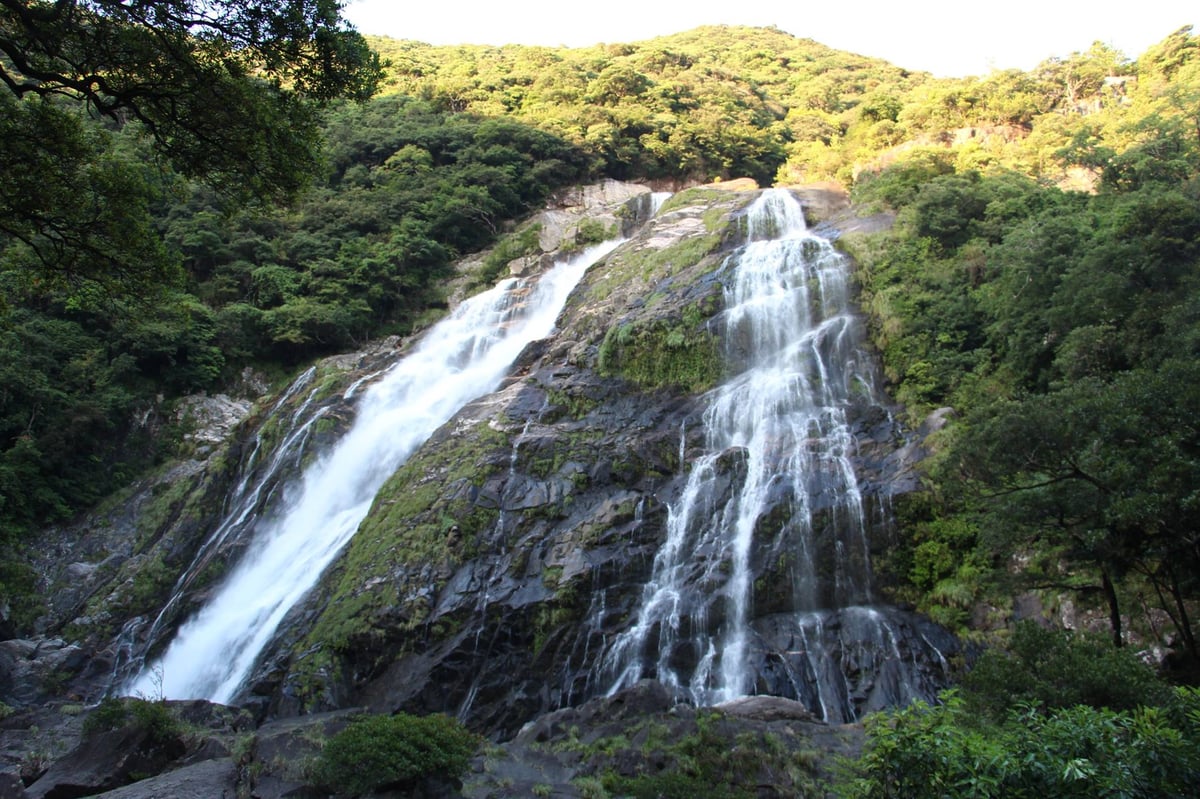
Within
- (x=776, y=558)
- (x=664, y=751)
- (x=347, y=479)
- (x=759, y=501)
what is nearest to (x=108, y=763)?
(x=664, y=751)

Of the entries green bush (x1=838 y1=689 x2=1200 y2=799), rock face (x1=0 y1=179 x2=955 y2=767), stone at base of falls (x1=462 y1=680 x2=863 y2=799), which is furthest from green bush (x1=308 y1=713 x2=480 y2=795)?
green bush (x1=838 y1=689 x2=1200 y2=799)

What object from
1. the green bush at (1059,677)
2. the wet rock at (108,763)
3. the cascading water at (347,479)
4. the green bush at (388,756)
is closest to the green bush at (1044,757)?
the green bush at (1059,677)

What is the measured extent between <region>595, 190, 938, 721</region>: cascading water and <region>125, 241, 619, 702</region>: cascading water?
8590 mm

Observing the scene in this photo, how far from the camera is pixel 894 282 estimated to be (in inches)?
780

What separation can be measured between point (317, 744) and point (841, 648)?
8785 mm

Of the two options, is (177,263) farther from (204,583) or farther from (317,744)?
(204,583)

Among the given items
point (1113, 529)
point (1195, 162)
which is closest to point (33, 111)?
point (1113, 529)

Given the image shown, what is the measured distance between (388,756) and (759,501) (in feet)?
30.3

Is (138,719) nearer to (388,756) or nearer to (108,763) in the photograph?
(108,763)

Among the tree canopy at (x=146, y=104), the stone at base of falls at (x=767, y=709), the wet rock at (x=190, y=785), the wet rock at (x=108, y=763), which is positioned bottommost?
the stone at base of falls at (x=767, y=709)

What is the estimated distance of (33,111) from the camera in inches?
287

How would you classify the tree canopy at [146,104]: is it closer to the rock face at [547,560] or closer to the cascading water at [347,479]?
the rock face at [547,560]

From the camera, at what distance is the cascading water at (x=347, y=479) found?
54.5ft

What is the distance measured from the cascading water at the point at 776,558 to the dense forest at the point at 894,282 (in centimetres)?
121
